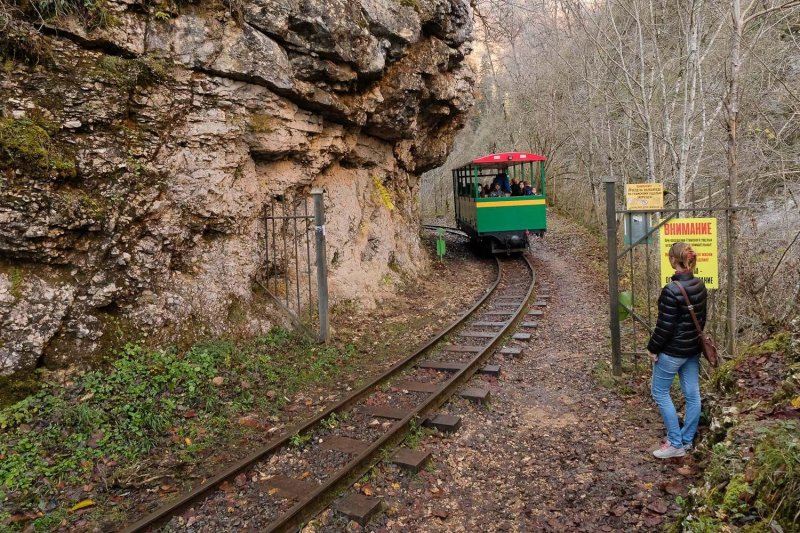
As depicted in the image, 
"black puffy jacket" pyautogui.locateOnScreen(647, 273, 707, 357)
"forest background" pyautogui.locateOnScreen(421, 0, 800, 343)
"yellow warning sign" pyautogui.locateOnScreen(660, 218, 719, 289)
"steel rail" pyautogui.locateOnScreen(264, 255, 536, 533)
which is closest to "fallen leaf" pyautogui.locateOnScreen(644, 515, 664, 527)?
"black puffy jacket" pyautogui.locateOnScreen(647, 273, 707, 357)

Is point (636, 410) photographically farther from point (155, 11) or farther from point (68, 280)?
point (155, 11)

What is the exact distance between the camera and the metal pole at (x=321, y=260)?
7984 millimetres

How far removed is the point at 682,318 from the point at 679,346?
0.85 feet

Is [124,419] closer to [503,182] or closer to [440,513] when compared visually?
[440,513]

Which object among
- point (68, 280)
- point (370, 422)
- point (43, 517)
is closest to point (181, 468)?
point (43, 517)

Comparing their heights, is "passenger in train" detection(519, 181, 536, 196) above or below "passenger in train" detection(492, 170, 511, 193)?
Result: below

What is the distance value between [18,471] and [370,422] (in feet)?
11.2

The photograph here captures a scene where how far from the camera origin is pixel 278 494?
4.52 m

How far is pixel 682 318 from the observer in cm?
455

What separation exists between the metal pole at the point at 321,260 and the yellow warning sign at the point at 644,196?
4.62 metres

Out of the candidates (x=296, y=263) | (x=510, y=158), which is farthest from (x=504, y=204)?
(x=296, y=263)

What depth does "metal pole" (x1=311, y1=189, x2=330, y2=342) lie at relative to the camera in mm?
7984

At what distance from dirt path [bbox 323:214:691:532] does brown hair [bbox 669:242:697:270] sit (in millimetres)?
1840

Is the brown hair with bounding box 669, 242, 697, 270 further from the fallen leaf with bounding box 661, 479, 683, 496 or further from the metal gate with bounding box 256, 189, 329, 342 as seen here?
the metal gate with bounding box 256, 189, 329, 342
